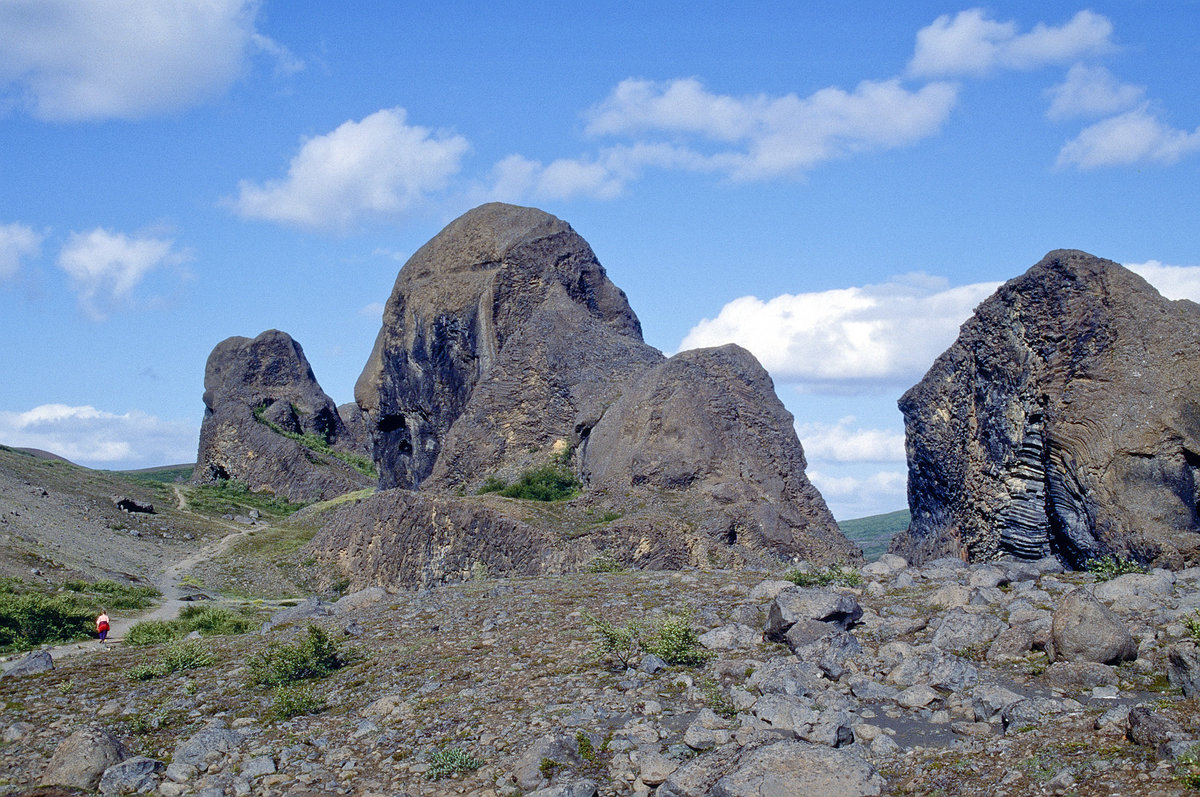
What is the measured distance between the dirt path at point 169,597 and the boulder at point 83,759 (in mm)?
5610

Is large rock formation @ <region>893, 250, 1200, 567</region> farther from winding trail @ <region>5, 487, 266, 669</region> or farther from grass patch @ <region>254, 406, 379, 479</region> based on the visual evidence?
grass patch @ <region>254, 406, 379, 479</region>

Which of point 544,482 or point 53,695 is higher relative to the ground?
point 544,482

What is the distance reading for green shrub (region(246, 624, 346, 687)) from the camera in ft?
37.7

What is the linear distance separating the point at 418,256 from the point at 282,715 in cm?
3041

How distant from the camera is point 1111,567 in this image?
501 inches

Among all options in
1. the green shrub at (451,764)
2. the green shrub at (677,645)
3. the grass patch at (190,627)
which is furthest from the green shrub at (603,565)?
the green shrub at (451,764)

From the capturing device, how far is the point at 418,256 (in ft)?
129

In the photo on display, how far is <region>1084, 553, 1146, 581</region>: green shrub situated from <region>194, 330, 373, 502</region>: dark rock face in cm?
4509

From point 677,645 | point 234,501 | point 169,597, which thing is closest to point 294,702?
point 677,645

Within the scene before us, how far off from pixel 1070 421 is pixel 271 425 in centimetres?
5241

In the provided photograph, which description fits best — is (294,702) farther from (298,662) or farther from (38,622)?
(38,622)

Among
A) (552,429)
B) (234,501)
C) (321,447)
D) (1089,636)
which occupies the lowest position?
(1089,636)

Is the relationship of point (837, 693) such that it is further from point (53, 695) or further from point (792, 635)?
point (53, 695)

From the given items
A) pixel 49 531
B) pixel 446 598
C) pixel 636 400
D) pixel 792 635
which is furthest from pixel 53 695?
pixel 49 531
